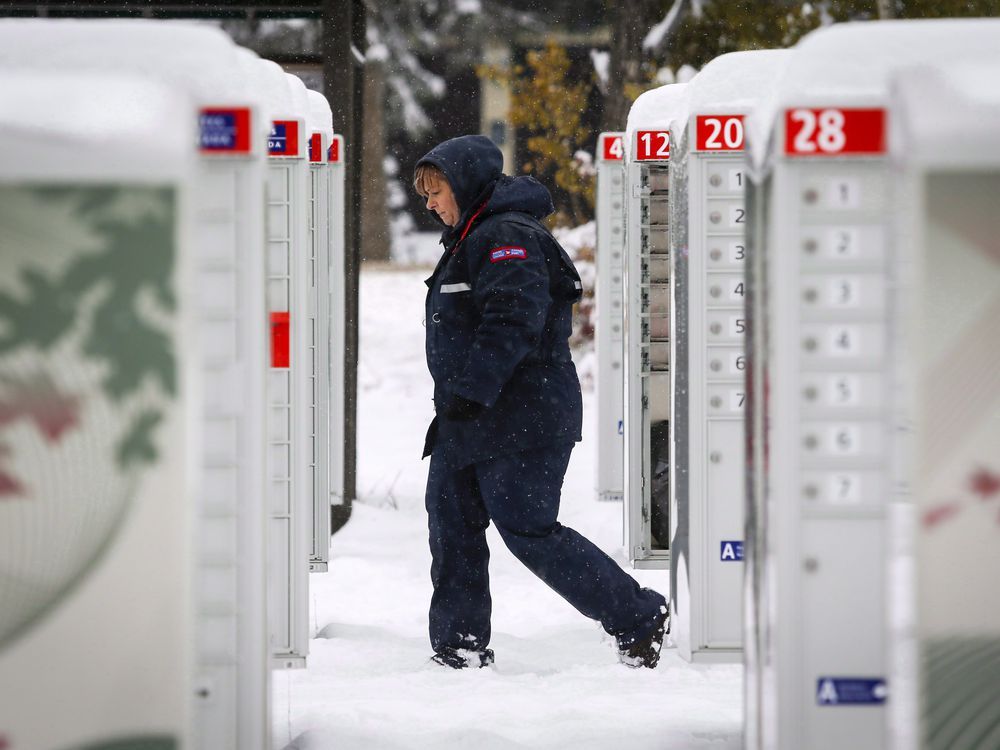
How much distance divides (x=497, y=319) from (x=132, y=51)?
5.42 ft

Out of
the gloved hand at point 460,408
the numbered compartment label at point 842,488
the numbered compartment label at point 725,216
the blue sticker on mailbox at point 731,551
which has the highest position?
the numbered compartment label at point 725,216

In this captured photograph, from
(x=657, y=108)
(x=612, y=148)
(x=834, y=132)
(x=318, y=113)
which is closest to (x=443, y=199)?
(x=318, y=113)

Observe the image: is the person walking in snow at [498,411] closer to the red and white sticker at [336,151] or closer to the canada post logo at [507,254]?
the canada post logo at [507,254]

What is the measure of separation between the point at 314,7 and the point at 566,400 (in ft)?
11.0

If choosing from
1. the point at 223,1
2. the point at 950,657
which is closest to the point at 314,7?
the point at 223,1

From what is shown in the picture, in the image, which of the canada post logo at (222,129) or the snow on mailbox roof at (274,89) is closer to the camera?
the canada post logo at (222,129)

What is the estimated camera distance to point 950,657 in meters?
2.47

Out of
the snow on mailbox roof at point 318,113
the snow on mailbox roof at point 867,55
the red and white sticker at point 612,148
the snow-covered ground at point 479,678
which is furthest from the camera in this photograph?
the red and white sticker at point 612,148

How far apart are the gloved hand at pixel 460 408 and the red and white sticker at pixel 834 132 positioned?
5.51ft

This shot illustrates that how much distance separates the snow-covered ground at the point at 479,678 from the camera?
3.62 metres

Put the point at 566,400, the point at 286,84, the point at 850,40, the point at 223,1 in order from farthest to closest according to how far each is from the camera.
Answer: the point at 223,1 → the point at 566,400 → the point at 286,84 → the point at 850,40

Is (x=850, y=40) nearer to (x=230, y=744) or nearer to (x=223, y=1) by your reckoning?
(x=230, y=744)

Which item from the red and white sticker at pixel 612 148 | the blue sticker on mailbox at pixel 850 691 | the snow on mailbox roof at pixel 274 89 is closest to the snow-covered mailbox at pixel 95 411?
the blue sticker on mailbox at pixel 850 691

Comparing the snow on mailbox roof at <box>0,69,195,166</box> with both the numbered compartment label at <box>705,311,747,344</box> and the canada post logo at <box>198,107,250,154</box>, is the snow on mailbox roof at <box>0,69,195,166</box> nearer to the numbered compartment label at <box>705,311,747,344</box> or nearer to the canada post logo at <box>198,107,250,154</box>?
the canada post logo at <box>198,107,250,154</box>
